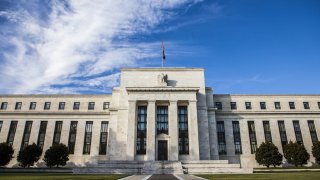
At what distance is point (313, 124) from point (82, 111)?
163ft

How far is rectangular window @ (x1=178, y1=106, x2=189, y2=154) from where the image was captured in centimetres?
4249

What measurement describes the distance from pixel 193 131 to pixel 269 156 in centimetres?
1373

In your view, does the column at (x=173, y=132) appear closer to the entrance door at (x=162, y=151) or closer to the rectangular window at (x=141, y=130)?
the entrance door at (x=162, y=151)

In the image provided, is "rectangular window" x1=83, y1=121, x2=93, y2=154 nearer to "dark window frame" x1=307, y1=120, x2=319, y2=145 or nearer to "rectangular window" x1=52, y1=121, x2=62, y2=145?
"rectangular window" x1=52, y1=121, x2=62, y2=145

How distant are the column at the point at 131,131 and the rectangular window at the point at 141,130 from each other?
1118mm

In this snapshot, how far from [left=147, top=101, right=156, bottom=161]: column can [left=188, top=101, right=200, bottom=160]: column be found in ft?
21.4

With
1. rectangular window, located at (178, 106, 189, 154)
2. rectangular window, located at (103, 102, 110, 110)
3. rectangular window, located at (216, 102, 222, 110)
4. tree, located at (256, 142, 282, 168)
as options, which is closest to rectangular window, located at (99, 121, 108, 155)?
rectangular window, located at (103, 102, 110, 110)

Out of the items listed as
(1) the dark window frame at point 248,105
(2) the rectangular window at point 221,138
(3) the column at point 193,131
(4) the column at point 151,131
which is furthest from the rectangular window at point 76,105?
(1) the dark window frame at point 248,105

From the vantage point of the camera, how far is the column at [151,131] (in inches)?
1604

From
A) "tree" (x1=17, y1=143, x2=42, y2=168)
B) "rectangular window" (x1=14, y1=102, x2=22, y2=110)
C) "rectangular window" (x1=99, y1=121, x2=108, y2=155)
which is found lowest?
"tree" (x1=17, y1=143, x2=42, y2=168)

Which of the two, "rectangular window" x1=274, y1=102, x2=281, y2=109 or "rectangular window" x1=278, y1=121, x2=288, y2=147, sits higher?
"rectangular window" x1=274, y1=102, x2=281, y2=109

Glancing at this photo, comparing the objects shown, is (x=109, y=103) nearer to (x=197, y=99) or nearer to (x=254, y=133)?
(x=197, y=99)

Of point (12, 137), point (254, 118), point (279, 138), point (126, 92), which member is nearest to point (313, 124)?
point (279, 138)

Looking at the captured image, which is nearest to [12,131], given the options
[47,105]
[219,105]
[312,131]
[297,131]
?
[47,105]
